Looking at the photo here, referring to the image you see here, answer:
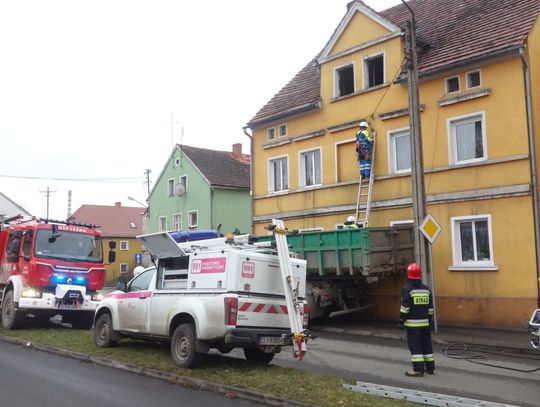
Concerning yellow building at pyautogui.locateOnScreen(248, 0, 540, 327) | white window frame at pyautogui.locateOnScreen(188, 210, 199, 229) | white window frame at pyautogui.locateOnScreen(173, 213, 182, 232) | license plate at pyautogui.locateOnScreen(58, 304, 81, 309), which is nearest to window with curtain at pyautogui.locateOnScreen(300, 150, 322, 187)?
yellow building at pyautogui.locateOnScreen(248, 0, 540, 327)

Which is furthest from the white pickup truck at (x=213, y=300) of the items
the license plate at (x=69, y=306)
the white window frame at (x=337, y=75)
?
the white window frame at (x=337, y=75)

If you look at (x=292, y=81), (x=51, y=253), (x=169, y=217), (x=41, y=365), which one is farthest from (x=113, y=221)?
(x=41, y=365)

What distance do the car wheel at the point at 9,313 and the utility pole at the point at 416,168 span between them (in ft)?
31.3

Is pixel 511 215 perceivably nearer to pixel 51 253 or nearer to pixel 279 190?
pixel 279 190

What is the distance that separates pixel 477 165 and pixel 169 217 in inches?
1045

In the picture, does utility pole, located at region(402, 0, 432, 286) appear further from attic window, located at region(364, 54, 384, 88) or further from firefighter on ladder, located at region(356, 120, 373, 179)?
attic window, located at region(364, 54, 384, 88)

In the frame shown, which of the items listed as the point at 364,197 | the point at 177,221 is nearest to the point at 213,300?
the point at 364,197

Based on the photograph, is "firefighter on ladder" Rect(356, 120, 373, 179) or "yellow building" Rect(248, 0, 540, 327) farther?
"firefighter on ladder" Rect(356, 120, 373, 179)

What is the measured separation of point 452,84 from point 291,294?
10.2 metres

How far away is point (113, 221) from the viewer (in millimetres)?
65812

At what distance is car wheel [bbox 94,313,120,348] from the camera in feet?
34.0

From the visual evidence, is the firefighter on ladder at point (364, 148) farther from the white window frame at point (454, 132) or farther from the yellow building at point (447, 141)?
the white window frame at point (454, 132)

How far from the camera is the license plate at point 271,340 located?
8.33m

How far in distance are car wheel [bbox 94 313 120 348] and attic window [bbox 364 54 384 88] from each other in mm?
11580
